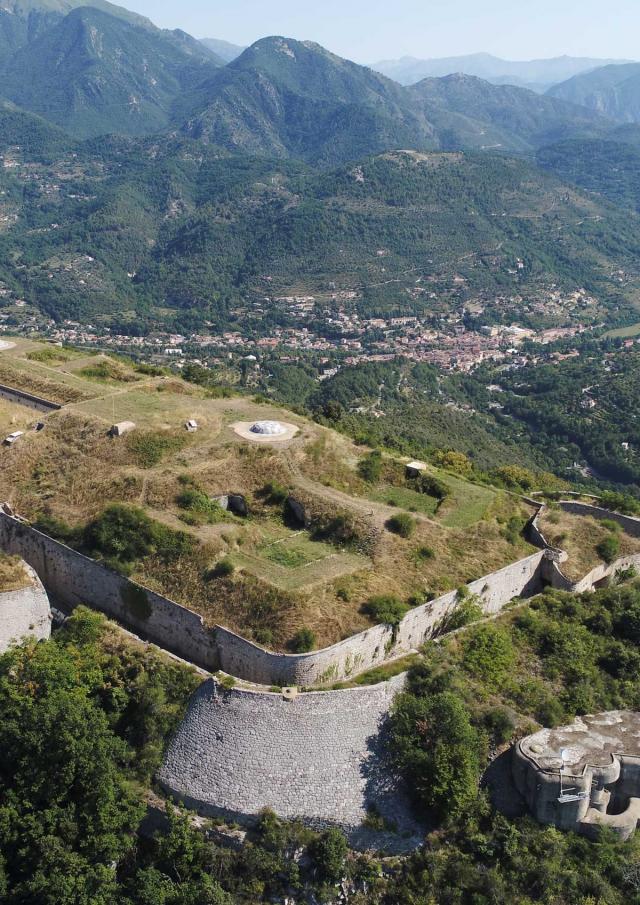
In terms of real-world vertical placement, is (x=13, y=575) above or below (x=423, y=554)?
below

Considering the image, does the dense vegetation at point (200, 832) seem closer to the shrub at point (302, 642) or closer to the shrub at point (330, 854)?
the shrub at point (330, 854)

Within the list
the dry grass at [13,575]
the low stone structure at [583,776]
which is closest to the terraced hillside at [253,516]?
the dry grass at [13,575]

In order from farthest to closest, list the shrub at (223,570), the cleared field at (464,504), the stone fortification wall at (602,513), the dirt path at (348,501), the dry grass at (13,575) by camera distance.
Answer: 1. the stone fortification wall at (602,513)
2. the cleared field at (464,504)
3. the dirt path at (348,501)
4. the dry grass at (13,575)
5. the shrub at (223,570)

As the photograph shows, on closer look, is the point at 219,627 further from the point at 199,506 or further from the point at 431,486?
the point at 431,486

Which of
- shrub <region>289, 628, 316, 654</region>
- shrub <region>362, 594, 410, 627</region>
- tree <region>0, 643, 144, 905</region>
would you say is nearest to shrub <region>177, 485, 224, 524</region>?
shrub <region>289, 628, 316, 654</region>

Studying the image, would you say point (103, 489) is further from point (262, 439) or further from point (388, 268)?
point (388, 268)

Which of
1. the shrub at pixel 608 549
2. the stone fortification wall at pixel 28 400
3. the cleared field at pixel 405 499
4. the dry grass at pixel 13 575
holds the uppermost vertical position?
the stone fortification wall at pixel 28 400


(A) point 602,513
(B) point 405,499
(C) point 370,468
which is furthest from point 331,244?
(B) point 405,499

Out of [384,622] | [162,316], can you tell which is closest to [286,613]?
[384,622]
